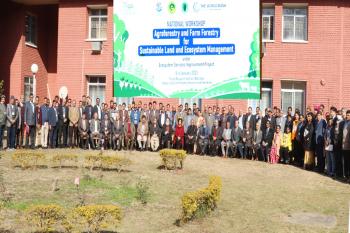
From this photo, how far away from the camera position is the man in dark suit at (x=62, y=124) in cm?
1786

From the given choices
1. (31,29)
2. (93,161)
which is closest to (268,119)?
(93,161)

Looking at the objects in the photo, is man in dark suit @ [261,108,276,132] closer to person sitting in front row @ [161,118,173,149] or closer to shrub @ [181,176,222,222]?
person sitting in front row @ [161,118,173,149]

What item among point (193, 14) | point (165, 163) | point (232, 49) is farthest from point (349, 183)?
point (193, 14)

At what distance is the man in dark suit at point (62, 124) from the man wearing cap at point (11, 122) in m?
1.61

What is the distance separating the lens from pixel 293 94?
2138 centimetres

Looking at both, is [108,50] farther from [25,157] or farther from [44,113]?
[25,157]

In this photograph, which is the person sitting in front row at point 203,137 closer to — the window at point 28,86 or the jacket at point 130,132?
the jacket at point 130,132

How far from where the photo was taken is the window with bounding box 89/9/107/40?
75.9ft

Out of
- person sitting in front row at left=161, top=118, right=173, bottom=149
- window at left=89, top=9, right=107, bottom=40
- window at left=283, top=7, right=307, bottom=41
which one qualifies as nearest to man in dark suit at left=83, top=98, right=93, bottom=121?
person sitting in front row at left=161, top=118, right=173, bottom=149

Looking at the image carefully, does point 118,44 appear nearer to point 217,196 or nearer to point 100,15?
point 100,15

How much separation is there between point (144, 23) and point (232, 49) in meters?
3.45

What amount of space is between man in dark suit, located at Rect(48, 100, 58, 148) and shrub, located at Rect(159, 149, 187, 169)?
5.56m

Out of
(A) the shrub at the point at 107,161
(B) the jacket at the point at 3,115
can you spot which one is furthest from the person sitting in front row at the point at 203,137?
(B) the jacket at the point at 3,115

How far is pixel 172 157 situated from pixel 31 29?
15.0 meters
